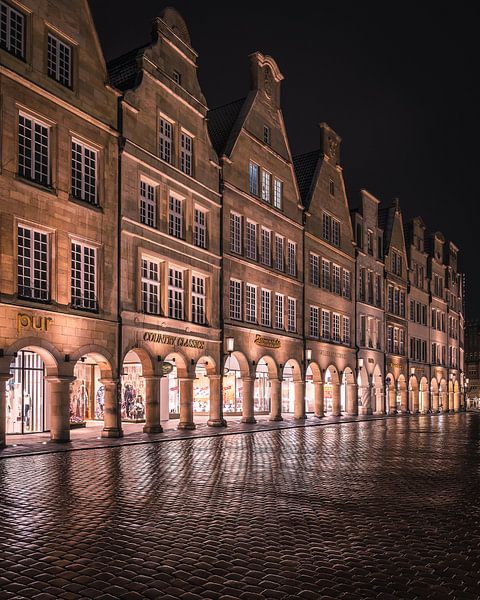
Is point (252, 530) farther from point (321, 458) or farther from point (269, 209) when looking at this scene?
point (269, 209)

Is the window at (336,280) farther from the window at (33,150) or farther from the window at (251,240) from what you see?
the window at (33,150)

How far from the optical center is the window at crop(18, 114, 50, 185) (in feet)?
79.9

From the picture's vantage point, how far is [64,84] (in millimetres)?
26438

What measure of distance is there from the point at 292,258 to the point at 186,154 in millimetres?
13148

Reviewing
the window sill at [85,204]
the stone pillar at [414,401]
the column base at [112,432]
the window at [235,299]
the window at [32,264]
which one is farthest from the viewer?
the stone pillar at [414,401]

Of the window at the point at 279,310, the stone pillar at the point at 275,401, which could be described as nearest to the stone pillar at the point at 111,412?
the stone pillar at the point at 275,401

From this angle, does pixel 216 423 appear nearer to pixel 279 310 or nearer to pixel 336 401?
pixel 279 310

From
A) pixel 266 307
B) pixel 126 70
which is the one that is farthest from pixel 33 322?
pixel 266 307

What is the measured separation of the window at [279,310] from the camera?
140 ft

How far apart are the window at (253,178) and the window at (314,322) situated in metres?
10.7

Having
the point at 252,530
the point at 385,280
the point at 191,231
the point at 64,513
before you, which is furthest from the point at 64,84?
the point at 385,280

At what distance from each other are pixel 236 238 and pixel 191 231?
512 centimetres

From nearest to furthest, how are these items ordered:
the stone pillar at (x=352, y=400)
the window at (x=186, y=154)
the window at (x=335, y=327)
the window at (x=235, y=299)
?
the window at (x=186, y=154)
the window at (x=235, y=299)
the window at (x=335, y=327)
the stone pillar at (x=352, y=400)

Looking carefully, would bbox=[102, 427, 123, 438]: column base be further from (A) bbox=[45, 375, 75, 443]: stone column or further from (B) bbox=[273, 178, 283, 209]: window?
(B) bbox=[273, 178, 283, 209]: window
